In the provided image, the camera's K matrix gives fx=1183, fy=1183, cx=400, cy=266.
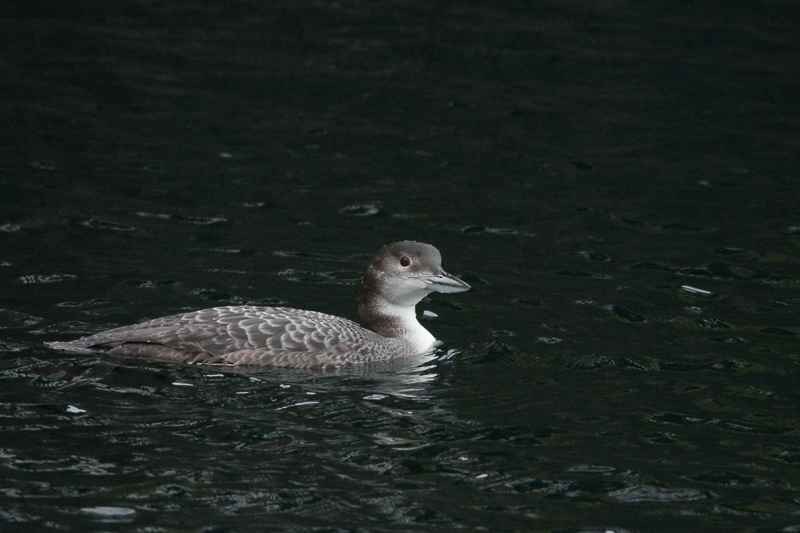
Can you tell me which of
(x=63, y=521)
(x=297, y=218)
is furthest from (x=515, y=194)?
(x=63, y=521)

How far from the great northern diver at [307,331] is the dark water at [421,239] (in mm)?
217

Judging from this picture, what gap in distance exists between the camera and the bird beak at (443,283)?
9.25 m

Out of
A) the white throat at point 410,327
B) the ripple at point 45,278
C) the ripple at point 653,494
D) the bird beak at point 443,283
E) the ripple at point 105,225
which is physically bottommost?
the ripple at point 653,494

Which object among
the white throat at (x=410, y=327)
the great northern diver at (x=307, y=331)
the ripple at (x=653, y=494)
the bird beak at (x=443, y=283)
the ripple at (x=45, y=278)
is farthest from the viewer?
the ripple at (x=45, y=278)

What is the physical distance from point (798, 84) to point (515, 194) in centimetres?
562

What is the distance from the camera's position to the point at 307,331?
29.5 feet

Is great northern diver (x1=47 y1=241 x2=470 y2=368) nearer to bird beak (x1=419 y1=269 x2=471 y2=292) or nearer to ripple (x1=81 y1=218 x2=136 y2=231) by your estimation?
bird beak (x1=419 y1=269 x2=471 y2=292)

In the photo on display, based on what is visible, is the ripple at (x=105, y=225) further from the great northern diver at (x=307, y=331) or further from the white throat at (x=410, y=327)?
the white throat at (x=410, y=327)

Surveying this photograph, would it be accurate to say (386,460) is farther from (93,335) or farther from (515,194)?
(515,194)

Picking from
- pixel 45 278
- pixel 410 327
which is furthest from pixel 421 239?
pixel 45 278

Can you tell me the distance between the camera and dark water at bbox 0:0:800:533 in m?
6.93

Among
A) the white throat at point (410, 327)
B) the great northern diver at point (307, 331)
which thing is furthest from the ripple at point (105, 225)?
the white throat at point (410, 327)

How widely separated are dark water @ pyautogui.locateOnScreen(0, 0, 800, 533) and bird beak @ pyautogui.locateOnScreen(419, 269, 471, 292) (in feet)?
1.73

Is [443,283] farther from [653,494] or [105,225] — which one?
[105,225]
